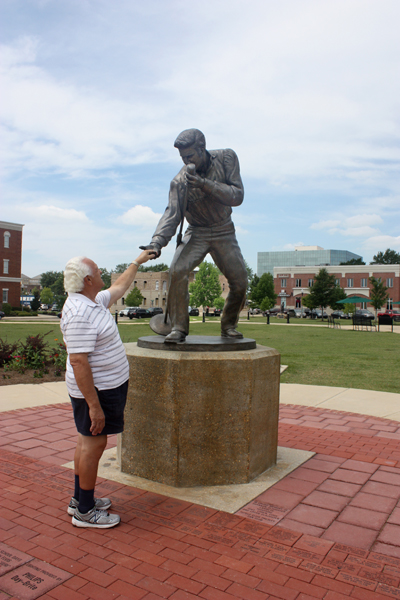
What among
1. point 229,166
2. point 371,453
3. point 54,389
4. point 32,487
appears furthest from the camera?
point 54,389

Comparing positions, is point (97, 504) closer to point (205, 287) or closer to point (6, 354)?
point (6, 354)

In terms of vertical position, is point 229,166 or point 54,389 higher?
point 229,166

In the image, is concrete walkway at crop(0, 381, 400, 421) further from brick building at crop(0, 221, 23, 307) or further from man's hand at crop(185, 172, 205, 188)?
brick building at crop(0, 221, 23, 307)

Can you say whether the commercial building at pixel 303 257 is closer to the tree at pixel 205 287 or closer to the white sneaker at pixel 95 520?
the tree at pixel 205 287

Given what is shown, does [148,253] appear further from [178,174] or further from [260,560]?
[260,560]

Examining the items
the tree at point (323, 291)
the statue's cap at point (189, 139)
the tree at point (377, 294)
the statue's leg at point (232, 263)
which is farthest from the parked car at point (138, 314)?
the statue's cap at point (189, 139)

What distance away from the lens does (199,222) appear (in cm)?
430

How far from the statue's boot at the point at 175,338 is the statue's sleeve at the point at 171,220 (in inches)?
30.5

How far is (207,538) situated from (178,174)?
2.97m

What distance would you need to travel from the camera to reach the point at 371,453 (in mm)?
4605

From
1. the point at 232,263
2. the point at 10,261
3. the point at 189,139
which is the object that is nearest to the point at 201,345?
the point at 232,263

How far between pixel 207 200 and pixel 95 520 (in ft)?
8.93

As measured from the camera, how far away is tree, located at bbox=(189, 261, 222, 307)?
183 ft

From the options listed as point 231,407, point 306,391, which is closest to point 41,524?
point 231,407
